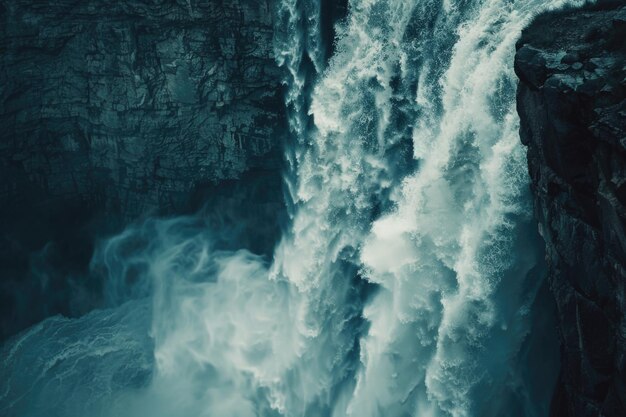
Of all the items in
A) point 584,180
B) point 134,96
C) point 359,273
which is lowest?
point 359,273

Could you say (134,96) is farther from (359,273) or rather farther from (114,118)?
(359,273)

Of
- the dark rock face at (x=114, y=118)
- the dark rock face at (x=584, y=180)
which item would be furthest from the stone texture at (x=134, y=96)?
the dark rock face at (x=584, y=180)

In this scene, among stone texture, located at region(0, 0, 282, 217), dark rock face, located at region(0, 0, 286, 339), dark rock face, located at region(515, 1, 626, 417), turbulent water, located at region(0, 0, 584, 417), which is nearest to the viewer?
dark rock face, located at region(515, 1, 626, 417)

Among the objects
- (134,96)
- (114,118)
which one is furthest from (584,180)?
(114,118)

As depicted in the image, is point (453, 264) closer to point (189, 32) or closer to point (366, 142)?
point (366, 142)

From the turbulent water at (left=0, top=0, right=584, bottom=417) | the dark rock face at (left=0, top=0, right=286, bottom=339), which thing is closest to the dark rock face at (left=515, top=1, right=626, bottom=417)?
the turbulent water at (left=0, top=0, right=584, bottom=417)

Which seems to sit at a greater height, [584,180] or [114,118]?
[584,180]

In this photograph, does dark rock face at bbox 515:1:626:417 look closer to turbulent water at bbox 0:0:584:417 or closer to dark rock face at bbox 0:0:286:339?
turbulent water at bbox 0:0:584:417

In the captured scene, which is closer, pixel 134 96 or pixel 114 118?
pixel 134 96
